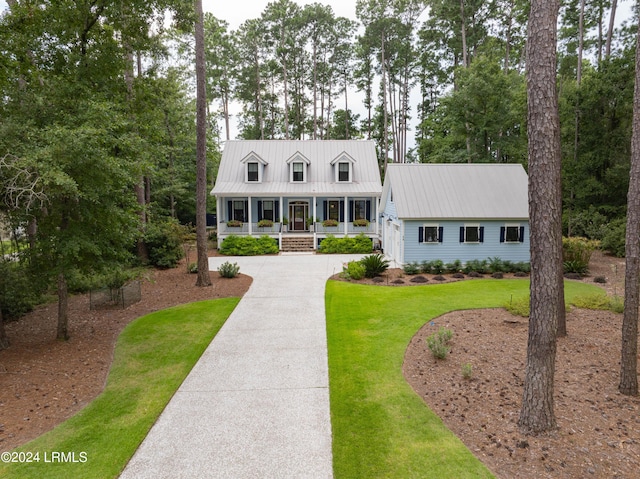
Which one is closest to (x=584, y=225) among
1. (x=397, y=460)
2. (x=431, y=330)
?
(x=431, y=330)

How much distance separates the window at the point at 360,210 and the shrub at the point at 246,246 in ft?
19.8

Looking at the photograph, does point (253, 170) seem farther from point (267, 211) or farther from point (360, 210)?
point (360, 210)

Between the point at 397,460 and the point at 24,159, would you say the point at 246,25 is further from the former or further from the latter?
the point at 397,460

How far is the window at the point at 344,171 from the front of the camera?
82.2 ft

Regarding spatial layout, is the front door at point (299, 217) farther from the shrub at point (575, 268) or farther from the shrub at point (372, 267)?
the shrub at point (575, 268)

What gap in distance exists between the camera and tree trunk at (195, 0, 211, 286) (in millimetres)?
12992

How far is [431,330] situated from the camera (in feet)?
30.6

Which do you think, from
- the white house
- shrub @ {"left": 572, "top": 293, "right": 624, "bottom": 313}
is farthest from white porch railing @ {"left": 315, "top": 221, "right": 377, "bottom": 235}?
shrub @ {"left": 572, "top": 293, "right": 624, "bottom": 313}

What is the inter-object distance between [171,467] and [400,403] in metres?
3.46

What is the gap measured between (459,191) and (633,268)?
12853 mm

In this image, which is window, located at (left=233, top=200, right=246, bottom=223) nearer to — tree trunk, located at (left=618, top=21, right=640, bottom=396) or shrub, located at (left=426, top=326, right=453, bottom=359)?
shrub, located at (left=426, top=326, right=453, bottom=359)

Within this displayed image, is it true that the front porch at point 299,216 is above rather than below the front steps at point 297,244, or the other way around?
above

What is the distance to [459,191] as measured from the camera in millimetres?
18375


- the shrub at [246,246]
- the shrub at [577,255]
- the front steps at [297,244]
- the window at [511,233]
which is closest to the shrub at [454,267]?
the window at [511,233]
